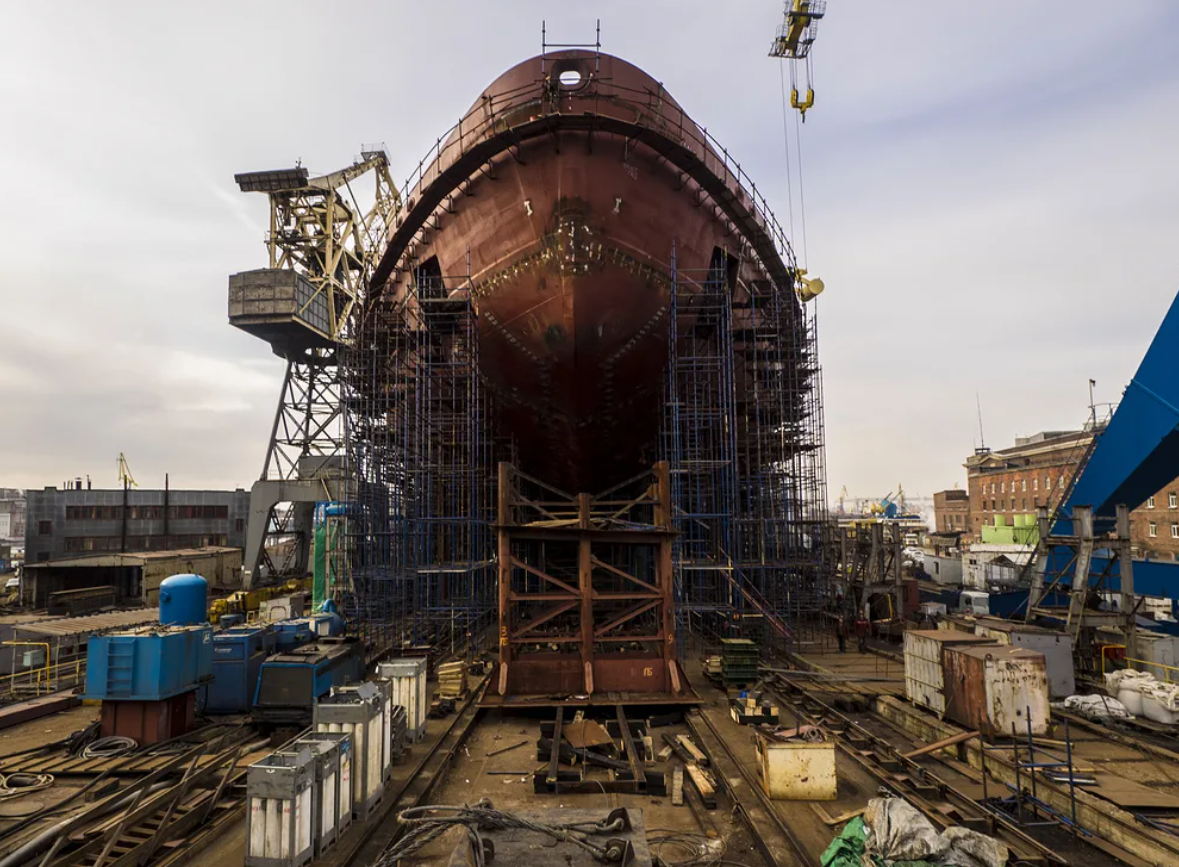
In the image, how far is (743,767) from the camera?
324 inches

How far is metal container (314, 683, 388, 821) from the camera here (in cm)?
688

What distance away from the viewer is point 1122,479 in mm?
14453

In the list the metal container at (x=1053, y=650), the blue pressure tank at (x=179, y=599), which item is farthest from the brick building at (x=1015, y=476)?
the blue pressure tank at (x=179, y=599)

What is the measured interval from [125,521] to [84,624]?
93.7ft

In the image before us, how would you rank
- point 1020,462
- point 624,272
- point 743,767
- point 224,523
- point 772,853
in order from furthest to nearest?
point 1020,462 → point 224,523 → point 624,272 → point 743,767 → point 772,853

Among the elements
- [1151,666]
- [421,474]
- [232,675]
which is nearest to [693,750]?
[232,675]

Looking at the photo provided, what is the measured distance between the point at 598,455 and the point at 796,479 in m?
6.99

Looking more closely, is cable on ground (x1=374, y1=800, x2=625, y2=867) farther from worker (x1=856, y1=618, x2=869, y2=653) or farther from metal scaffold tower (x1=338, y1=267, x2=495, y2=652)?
worker (x1=856, y1=618, x2=869, y2=653)

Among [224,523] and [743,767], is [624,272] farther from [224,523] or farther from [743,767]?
[224,523]

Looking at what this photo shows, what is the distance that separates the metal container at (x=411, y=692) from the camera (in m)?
9.35

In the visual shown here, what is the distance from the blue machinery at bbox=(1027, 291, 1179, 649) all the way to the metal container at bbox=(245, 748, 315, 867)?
47.1ft

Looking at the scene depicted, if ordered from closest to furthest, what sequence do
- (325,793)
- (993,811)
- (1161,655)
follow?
(325,793) < (993,811) < (1161,655)

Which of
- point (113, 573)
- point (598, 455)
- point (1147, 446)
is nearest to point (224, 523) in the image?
point (113, 573)

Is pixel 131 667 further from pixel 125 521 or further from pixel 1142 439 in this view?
pixel 125 521
